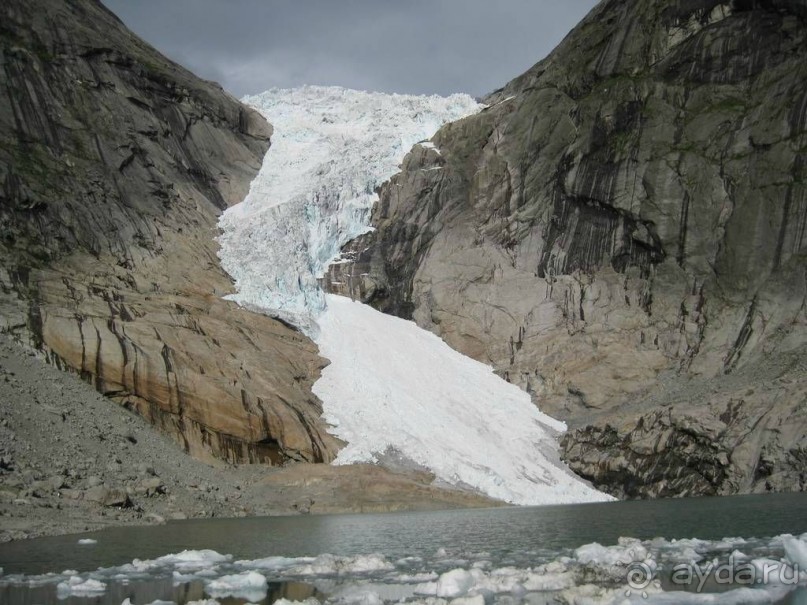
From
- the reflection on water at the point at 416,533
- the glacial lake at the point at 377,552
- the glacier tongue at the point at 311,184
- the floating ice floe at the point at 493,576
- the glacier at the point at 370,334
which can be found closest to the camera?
the floating ice floe at the point at 493,576

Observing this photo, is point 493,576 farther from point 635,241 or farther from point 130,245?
point 635,241

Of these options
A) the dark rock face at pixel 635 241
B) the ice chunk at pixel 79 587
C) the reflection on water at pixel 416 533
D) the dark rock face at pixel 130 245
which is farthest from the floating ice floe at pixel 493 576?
the dark rock face at pixel 635 241

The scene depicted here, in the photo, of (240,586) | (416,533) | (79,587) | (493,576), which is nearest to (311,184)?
(416,533)

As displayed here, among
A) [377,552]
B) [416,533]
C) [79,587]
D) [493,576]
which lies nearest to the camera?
[79,587]

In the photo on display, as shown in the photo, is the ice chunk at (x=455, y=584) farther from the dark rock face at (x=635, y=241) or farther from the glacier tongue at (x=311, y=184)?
the glacier tongue at (x=311, y=184)

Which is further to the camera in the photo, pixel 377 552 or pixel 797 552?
pixel 377 552

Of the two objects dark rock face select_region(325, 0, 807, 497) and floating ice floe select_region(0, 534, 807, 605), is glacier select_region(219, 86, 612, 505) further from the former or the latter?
floating ice floe select_region(0, 534, 807, 605)
